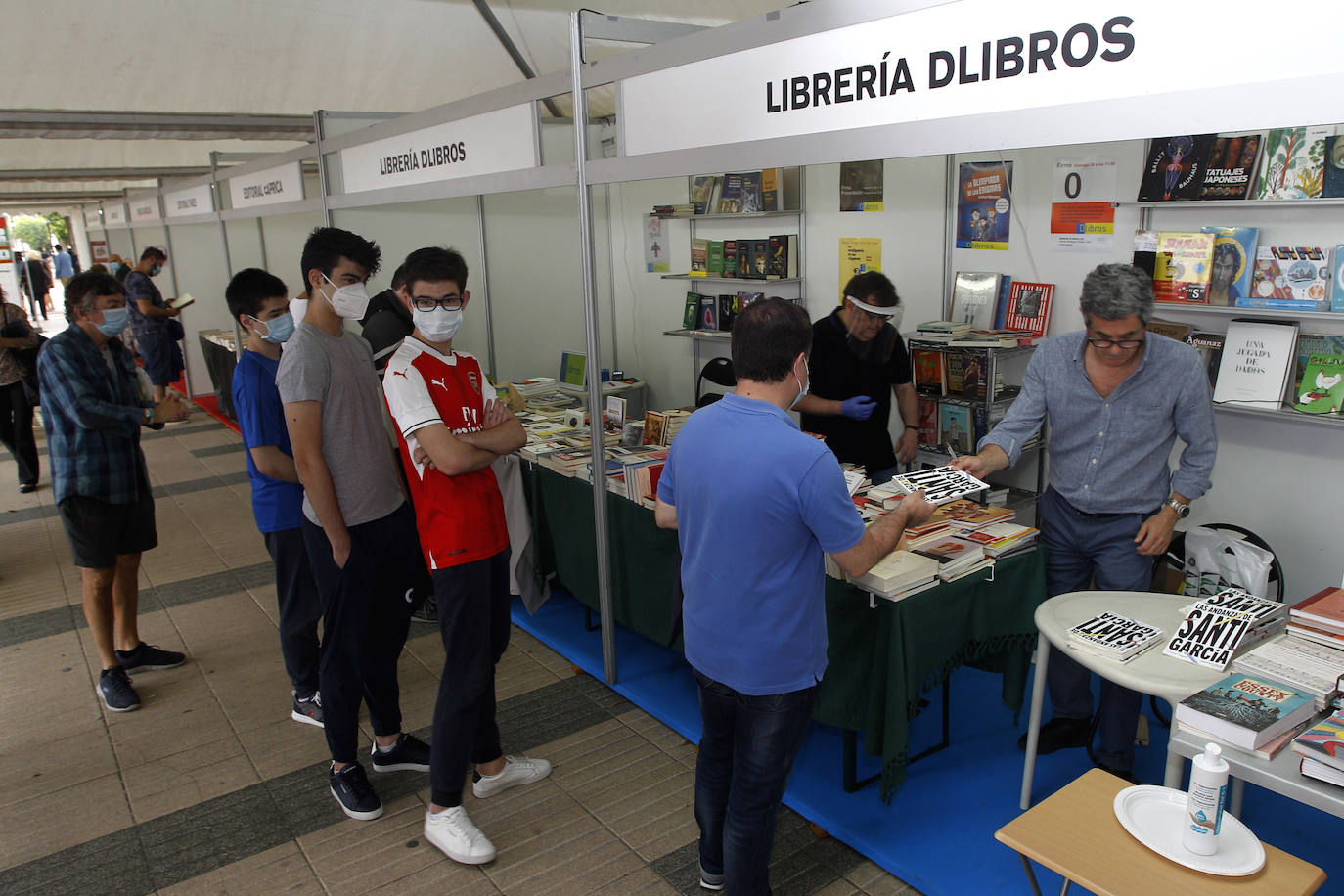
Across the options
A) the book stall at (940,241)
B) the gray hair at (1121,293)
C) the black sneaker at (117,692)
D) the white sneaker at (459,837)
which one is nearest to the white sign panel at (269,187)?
the book stall at (940,241)

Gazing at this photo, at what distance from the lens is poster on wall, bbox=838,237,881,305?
5.00m

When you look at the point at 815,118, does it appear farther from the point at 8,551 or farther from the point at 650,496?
the point at 8,551

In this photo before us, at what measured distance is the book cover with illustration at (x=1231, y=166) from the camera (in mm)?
3344

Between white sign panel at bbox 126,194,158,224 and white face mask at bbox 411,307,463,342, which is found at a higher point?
white sign panel at bbox 126,194,158,224

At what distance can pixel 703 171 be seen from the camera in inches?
103

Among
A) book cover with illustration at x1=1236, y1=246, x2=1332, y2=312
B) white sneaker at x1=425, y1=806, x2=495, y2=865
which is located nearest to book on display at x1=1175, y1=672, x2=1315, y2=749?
white sneaker at x1=425, y1=806, x2=495, y2=865

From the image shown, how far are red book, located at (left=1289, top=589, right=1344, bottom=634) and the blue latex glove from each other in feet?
5.96

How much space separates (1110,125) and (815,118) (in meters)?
0.73

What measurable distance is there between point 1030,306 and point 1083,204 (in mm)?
508

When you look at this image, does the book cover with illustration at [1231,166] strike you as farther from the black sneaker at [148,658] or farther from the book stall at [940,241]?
the black sneaker at [148,658]

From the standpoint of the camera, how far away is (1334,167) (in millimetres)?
3154

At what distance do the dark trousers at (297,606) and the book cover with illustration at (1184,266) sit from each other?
3.39 meters

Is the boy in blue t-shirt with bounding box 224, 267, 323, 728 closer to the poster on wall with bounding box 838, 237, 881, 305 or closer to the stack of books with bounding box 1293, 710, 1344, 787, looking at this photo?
the stack of books with bounding box 1293, 710, 1344, 787

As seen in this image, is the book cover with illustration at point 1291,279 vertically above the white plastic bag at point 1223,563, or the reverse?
the book cover with illustration at point 1291,279
